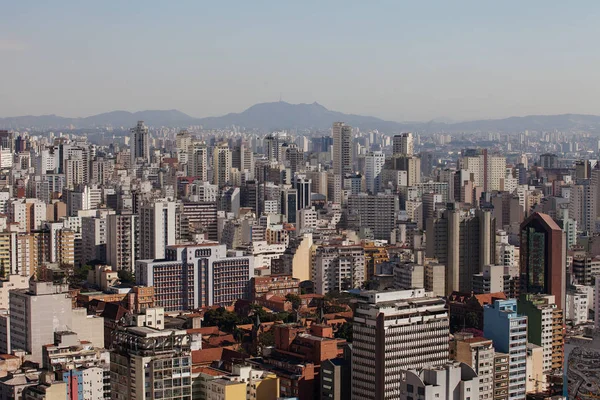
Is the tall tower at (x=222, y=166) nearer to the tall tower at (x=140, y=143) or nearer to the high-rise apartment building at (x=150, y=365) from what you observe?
the tall tower at (x=140, y=143)

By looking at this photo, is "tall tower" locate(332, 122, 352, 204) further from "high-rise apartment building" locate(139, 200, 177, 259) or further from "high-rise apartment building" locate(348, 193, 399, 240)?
"high-rise apartment building" locate(139, 200, 177, 259)

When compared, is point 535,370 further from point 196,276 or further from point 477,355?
point 196,276

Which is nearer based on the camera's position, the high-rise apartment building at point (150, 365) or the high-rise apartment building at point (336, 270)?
the high-rise apartment building at point (150, 365)

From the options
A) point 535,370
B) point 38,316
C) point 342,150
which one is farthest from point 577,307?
point 342,150

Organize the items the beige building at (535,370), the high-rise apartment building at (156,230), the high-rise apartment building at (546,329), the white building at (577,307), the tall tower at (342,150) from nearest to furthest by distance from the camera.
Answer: the beige building at (535,370)
the high-rise apartment building at (546,329)
the white building at (577,307)
the high-rise apartment building at (156,230)
the tall tower at (342,150)

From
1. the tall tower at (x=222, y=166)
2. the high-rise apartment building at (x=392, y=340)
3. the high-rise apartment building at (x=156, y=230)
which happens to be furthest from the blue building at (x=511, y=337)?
the tall tower at (x=222, y=166)

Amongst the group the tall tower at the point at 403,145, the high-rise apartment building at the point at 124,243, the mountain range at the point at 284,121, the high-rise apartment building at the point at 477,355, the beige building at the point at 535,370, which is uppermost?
the mountain range at the point at 284,121

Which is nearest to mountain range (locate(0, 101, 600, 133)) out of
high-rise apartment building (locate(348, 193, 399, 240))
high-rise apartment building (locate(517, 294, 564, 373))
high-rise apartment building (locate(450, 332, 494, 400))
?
high-rise apartment building (locate(348, 193, 399, 240))
